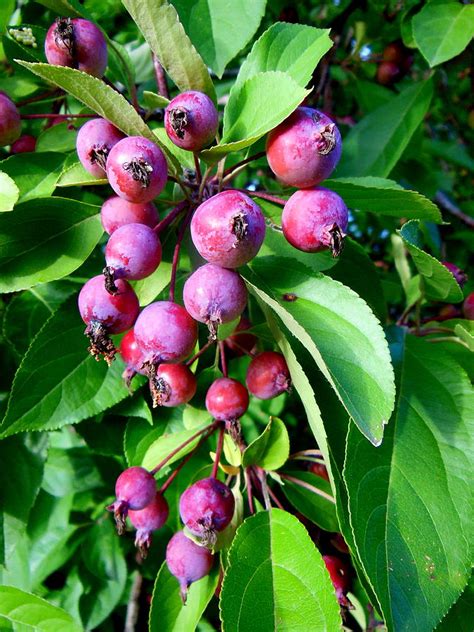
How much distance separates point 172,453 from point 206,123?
689mm

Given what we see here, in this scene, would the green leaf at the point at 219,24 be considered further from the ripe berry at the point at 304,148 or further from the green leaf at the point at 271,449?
the green leaf at the point at 271,449

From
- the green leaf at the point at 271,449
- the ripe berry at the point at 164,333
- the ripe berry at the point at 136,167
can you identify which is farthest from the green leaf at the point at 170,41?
the green leaf at the point at 271,449

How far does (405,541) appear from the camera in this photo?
0.96 meters

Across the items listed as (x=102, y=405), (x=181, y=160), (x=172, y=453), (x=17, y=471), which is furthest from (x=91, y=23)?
(x=17, y=471)

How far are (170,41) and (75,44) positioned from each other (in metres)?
0.23

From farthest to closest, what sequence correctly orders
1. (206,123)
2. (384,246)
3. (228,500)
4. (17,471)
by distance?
(384,246) → (17,471) → (228,500) → (206,123)

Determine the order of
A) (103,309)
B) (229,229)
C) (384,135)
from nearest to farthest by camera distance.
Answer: (229,229) < (103,309) < (384,135)

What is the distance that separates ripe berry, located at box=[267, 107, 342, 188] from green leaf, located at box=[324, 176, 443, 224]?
0.53 feet

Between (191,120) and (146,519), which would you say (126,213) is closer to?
(191,120)

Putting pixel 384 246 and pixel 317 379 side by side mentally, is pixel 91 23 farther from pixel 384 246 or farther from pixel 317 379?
pixel 384 246

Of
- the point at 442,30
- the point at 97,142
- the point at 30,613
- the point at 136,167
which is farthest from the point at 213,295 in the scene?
the point at 442,30

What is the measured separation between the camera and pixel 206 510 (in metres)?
1.02

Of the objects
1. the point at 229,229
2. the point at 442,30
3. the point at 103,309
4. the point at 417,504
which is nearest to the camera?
the point at 229,229

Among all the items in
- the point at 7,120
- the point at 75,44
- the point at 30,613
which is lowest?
the point at 30,613
